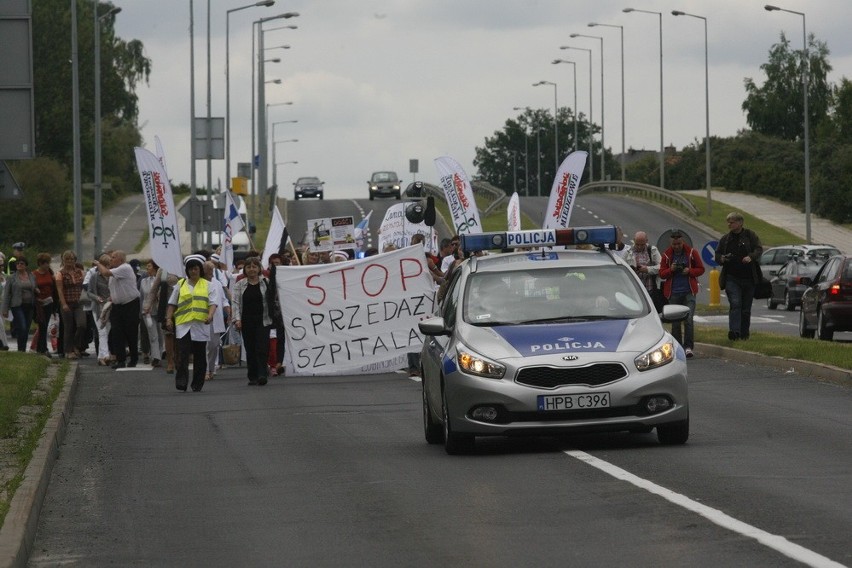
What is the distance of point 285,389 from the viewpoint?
22188 mm

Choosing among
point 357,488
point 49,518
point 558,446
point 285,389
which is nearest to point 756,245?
point 285,389

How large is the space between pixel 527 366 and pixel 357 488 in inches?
76.0

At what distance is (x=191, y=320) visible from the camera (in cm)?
2217

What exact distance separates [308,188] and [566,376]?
3913 inches

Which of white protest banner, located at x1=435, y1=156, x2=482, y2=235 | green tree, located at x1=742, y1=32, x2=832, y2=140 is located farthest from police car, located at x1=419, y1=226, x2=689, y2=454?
green tree, located at x1=742, y1=32, x2=832, y2=140

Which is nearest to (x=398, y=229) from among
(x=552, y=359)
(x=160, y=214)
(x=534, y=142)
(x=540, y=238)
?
(x=160, y=214)

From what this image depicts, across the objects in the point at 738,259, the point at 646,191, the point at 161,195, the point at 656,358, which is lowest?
the point at 656,358

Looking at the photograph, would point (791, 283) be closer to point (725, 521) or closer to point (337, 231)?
point (337, 231)

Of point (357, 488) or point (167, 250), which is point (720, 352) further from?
point (357, 488)

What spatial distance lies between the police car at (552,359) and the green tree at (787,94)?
138 metres

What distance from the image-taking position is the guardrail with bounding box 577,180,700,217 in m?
88.2

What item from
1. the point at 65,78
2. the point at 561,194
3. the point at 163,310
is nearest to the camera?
the point at 163,310

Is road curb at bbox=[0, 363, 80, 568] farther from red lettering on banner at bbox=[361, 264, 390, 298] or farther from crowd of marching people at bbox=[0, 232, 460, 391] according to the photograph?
red lettering on banner at bbox=[361, 264, 390, 298]

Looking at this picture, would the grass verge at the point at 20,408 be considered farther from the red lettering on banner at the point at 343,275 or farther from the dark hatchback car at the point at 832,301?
the dark hatchback car at the point at 832,301
